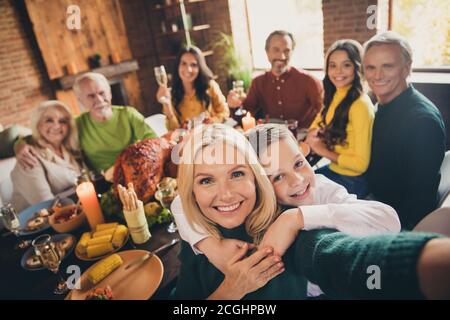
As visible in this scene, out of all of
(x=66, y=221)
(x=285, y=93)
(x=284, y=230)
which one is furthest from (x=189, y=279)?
(x=285, y=93)

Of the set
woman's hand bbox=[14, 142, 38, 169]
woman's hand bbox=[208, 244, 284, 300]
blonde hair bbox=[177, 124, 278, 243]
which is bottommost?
woman's hand bbox=[208, 244, 284, 300]

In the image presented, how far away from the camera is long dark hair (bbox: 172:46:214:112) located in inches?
96.7

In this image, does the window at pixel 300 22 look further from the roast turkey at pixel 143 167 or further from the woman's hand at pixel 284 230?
the woman's hand at pixel 284 230

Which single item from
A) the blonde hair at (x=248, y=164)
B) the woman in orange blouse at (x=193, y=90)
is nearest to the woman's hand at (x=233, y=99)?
the woman in orange blouse at (x=193, y=90)

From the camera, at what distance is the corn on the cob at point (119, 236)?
1.07 m

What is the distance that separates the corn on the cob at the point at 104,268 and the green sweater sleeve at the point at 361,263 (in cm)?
61

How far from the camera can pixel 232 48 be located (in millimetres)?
4215

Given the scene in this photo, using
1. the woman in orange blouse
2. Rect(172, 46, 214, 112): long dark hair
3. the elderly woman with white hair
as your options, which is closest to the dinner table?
the elderly woman with white hair

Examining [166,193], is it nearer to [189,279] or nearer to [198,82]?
[189,279]

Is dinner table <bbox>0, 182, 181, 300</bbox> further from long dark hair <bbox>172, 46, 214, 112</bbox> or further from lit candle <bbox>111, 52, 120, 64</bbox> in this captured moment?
lit candle <bbox>111, 52, 120, 64</bbox>

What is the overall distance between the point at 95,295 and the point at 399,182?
935mm

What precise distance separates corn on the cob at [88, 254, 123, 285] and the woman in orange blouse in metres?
1.61

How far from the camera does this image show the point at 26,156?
1635 mm
